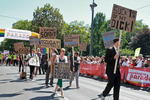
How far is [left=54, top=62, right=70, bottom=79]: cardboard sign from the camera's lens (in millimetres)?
7141

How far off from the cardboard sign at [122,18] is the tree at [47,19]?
111 ft

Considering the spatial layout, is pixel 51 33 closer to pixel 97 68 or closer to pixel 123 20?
pixel 123 20

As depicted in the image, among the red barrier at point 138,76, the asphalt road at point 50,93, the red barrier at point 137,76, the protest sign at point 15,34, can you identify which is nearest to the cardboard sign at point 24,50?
the asphalt road at point 50,93

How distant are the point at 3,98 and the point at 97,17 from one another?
192ft

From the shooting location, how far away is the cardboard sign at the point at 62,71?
714cm

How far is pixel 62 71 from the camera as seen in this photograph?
7.23 metres

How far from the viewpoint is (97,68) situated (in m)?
15.1

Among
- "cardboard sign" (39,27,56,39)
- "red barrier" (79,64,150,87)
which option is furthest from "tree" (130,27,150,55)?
"cardboard sign" (39,27,56,39)

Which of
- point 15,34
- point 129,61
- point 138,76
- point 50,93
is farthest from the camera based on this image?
point 15,34

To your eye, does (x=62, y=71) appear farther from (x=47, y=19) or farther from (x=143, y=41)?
(x=143, y=41)

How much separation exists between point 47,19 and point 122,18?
115 feet

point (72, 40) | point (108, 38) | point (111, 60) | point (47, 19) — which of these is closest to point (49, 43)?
point (72, 40)

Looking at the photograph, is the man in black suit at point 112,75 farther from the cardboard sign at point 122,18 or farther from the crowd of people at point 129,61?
the crowd of people at point 129,61

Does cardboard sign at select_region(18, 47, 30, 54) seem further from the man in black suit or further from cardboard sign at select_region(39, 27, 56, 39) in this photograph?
the man in black suit
